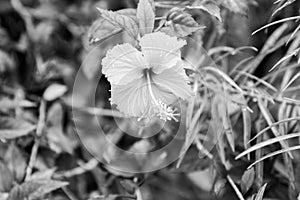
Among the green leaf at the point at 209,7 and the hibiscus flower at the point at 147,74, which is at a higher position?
the green leaf at the point at 209,7

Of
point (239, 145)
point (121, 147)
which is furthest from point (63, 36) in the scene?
point (239, 145)

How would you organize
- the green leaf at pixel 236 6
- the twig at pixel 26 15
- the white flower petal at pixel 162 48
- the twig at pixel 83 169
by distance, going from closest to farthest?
the white flower petal at pixel 162 48 → the green leaf at pixel 236 6 → the twig at pixel 83 169 → the twig at pixel 26 15

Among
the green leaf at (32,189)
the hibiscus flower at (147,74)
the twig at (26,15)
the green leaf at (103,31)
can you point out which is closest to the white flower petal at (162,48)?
the hibiscus flower at (147,74)

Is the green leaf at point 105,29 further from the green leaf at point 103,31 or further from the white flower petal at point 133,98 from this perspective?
the white flower petal at point 133,98

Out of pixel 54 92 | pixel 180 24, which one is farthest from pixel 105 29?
pixel 54 92

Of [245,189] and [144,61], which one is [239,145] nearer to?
[245,189]

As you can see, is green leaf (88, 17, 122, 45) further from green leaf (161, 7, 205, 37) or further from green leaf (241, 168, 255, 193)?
green leaf (241, 168, 255, 193)

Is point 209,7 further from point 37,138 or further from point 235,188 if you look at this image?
point 37,138

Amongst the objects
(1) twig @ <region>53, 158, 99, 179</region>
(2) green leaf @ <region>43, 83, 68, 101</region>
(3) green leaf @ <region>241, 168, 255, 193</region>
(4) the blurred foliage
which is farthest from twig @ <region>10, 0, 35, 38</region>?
(3) green leaf @ <region>241, 168, 255, 193</region>
